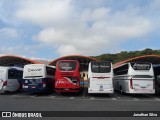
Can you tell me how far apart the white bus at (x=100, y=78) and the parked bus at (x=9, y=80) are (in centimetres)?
733

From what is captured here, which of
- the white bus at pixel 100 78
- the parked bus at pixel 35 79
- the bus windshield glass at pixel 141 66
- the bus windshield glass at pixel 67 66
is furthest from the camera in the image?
the bus windshield glass at pixel 67 66

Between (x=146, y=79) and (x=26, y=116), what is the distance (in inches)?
610

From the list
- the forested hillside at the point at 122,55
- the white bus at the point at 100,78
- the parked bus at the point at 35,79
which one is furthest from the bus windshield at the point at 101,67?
the forested hillside at the point at 122,55

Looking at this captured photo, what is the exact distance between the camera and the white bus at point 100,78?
23.6 meters

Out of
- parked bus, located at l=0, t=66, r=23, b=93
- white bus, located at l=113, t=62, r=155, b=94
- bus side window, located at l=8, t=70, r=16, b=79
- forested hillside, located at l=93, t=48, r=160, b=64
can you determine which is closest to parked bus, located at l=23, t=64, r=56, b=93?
parked bus, located at l=0, t=66, r=23, b=93

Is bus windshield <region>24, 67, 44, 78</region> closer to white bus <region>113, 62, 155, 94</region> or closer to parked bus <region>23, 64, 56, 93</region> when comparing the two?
parked bus <region>23, 64, 56, 93</region>

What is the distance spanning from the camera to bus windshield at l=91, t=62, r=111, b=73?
24062 mm

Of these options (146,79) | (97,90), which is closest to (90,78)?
(97,90)

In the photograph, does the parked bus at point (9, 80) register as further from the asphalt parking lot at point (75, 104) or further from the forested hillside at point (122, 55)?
the forested hillside at point (122, 55)

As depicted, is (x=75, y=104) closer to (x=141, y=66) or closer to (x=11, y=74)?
(x=141, y=66)

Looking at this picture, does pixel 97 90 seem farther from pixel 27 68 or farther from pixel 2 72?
pixel 2 72

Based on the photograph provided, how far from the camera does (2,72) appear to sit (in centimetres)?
2603

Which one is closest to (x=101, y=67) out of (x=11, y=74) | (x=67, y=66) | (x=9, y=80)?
(x=67, y=66)

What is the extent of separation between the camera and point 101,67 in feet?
79.4
